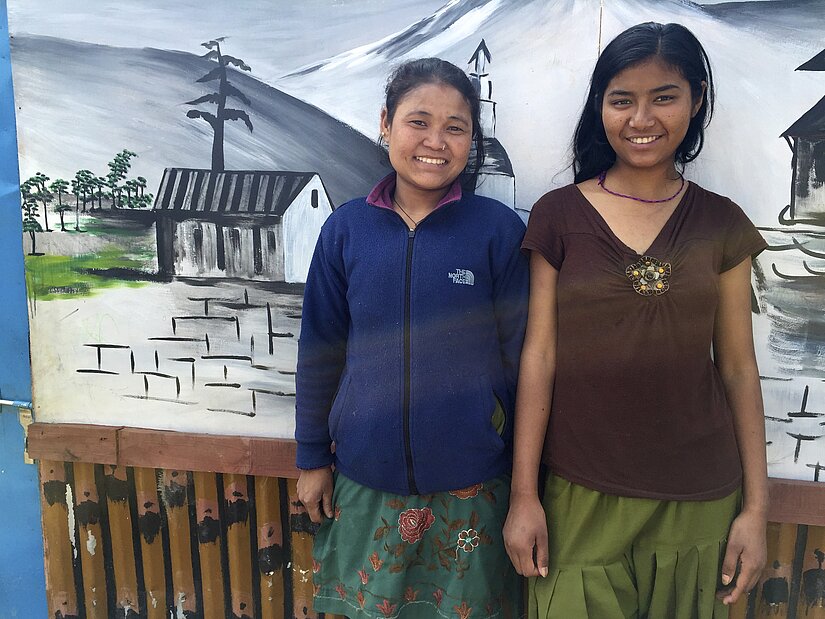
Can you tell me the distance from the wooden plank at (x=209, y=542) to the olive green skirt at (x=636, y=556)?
1.19m

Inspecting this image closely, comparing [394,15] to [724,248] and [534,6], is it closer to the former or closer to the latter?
[534,6]

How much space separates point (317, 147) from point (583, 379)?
110 cm

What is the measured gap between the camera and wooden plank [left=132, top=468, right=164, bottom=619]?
2145mm

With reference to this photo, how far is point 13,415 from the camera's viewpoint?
85.4 inches

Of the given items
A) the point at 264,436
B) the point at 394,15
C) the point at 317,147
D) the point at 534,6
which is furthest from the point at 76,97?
the point at 534,6

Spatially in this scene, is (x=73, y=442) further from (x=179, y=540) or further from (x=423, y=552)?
(x=423, y=552)

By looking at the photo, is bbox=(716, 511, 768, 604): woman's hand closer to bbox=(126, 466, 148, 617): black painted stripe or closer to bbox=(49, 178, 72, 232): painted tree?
bbox=(126, 466, 148, 617): black painted stripe

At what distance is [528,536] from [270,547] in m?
1.03

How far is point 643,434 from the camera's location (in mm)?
1430

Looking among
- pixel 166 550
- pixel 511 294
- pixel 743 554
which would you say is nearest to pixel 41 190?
pixel 166 550

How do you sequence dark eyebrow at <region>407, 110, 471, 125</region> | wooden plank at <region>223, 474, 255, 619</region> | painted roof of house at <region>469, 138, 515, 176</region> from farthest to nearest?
1. wooden plank at <region>223, 474, 255, 619</region>
2. painted roof of house at <region>469, 138, 515, 176</region>
3. dark eyebrow at <region>407, 110, 471, 125</region>

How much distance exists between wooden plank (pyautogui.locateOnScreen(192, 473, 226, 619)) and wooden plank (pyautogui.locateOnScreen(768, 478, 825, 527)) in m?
1.77

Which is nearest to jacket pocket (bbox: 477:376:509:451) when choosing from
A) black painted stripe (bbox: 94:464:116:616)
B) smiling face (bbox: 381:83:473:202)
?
smiling face (bbox: 381:83:473:202)

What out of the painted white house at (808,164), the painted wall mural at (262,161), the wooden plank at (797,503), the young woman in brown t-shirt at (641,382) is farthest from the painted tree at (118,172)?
the wooden plank at (797,503)
